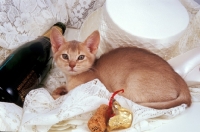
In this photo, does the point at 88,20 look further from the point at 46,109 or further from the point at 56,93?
the point at 46,109

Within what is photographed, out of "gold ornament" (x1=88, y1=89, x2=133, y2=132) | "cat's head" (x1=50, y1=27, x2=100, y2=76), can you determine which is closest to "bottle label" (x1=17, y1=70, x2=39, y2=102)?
"cat's head" (x1=50, y1=27, x2=100, y2=76)

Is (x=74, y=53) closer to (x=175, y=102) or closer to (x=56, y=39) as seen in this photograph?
(x=56, y=39)

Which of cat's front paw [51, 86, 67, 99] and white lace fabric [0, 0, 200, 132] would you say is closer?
white lace fabric [0, 0, 200, 132]

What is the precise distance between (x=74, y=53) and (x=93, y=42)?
0.22 ft

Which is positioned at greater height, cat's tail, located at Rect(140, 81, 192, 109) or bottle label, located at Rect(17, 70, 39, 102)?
cat's tail, located at Rect(140, 81, 192, 109)

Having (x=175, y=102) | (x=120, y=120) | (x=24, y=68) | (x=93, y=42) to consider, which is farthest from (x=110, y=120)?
(x=24, y=68)

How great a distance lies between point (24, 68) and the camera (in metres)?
1.01

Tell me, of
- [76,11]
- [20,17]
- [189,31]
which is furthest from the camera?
[76,11]

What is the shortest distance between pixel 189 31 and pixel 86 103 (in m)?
0.51

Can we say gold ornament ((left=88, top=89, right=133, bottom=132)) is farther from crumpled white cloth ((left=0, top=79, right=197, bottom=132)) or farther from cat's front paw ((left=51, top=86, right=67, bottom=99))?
cat's front paw ((left=51, top=86, right=67, bottom=99))

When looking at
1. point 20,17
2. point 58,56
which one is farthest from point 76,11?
point 58,56

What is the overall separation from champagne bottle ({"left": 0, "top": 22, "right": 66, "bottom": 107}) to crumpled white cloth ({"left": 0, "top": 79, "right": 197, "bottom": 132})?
0.12m

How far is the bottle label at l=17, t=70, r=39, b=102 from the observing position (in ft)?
3.07

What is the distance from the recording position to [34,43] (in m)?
1.13
